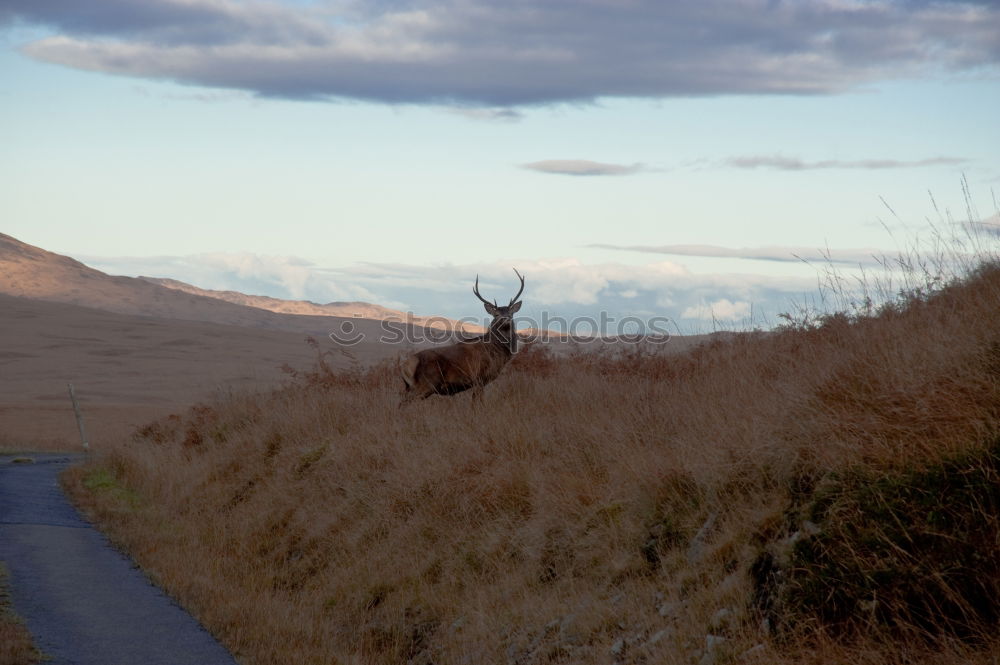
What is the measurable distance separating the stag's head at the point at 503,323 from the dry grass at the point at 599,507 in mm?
630

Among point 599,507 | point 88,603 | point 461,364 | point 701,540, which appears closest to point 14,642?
point 88,603

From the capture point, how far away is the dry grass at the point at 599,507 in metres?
5.53

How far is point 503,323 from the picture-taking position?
14.0m

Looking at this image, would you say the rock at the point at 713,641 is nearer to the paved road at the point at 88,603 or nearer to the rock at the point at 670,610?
the rock at the point at 670,610

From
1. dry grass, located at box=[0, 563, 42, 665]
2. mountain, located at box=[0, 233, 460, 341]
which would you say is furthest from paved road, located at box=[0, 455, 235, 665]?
mountain, located at box=[0, 233, 460, 341]

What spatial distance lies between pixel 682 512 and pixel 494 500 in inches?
95.3

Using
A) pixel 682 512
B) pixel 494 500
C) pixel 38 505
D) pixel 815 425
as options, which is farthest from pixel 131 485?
pixel 815 425

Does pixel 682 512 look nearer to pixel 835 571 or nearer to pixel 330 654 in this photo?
pixel 835 571

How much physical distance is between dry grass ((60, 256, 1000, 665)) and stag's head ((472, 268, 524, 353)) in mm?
630

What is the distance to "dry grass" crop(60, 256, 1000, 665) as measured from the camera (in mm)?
5531

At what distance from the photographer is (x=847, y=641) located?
16.2 ft

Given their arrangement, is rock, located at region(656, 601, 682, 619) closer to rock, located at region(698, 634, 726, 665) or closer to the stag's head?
rock, located at region(698, 634, 726, 665)

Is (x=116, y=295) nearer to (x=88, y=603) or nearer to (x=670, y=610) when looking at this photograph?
(x=88, y=603)

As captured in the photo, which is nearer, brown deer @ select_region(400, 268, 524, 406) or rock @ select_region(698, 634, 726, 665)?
rock @ select_region(698, 634, 726, 665)
